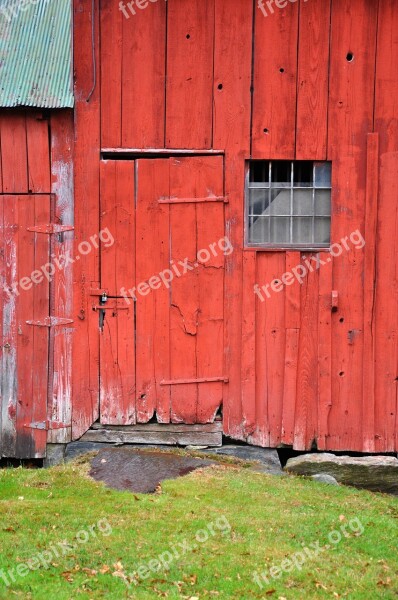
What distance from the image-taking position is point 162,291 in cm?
861

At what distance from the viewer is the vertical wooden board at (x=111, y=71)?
8.52m

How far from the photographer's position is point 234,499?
7.12 m

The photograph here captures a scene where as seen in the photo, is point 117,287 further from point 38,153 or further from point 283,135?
point 283,135

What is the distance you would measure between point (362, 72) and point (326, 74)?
37 centimetres

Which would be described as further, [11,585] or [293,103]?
[293,103]

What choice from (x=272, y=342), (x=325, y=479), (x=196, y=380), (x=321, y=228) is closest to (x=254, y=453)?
(x=325, y=479)

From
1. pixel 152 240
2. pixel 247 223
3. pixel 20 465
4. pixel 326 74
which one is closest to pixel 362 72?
pixel 326 74

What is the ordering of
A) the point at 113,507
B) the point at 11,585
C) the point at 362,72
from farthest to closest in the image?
the point at 362,72
the point at 113,507
the point at 11,585

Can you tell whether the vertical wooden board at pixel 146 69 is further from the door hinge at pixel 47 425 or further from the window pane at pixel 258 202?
the door hinge at pixel 47 425

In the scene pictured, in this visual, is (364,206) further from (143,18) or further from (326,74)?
(143,18)

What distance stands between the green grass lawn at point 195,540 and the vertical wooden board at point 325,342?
3.65 ft

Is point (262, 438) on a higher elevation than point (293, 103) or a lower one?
lower

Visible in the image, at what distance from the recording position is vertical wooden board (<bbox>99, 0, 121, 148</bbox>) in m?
8.52

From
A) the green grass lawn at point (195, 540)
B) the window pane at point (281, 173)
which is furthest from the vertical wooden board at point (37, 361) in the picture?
the window pane at point (281, 173)
